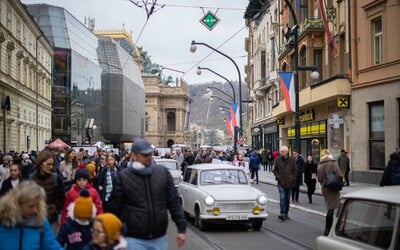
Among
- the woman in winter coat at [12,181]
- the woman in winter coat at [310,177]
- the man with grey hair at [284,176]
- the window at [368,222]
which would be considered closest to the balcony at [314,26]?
the woman in winter coat at [310,177]

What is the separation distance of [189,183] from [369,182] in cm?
1408

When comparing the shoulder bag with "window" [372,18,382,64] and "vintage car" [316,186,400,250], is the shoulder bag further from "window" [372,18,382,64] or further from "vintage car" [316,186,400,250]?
"window" [372,18,382,64]

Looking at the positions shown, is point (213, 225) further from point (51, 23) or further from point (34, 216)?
point (51, 23)

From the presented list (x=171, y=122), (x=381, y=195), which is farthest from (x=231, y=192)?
(x=171, y=122)

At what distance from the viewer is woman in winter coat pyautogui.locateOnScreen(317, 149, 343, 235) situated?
11.2 metres

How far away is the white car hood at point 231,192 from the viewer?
1266cm

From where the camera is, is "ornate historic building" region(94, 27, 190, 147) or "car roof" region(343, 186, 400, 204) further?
"ornate historic building" region(94, 27, 190, 147)

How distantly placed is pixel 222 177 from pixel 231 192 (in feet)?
3.54

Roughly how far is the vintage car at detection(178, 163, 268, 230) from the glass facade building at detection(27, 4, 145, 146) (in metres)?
38.0

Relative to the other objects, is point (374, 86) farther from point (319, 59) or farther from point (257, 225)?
point (257, 225)

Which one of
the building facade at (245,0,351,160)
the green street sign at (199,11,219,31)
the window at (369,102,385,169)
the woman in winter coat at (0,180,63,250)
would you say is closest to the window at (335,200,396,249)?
the woman in winter coat at (0,180,63,250)

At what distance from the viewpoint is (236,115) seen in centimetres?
4012

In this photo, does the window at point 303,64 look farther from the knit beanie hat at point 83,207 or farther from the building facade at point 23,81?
the knit beanie hat at point 83,207

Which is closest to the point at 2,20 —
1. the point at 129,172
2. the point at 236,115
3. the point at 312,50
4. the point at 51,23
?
the point at 236,115
